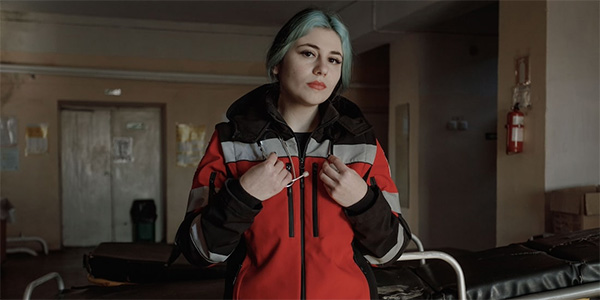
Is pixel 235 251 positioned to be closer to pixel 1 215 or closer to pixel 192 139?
pixel 1 215

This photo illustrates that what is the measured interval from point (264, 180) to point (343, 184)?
0.16m

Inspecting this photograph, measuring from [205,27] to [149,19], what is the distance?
0.73m

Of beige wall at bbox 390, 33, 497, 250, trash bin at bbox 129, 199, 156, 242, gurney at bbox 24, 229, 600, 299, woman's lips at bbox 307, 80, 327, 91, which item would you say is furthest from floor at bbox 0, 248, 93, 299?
woman's lips at bbox 307, 80, 327, 91

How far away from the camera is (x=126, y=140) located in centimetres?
702

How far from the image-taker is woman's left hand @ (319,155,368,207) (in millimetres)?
1046

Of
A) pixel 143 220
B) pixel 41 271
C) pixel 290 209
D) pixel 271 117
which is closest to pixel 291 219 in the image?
pixel 290 209

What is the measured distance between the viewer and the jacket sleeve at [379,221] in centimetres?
107

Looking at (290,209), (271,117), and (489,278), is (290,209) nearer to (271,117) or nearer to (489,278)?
(271,117)

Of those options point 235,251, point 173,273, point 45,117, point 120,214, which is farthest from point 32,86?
point 235,251

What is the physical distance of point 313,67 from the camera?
114cm

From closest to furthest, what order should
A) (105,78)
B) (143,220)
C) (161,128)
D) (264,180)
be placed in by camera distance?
(264,180)
(105,78)
(143,220)
(161,128)

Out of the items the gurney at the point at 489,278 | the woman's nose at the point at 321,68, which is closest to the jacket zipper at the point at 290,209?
the woman's nose at the point at 321,68

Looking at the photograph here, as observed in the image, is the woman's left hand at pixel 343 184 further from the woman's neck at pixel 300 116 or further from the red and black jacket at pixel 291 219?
the woman's neck at pixel 300 116

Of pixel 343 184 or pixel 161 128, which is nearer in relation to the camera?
pixel 343 184
